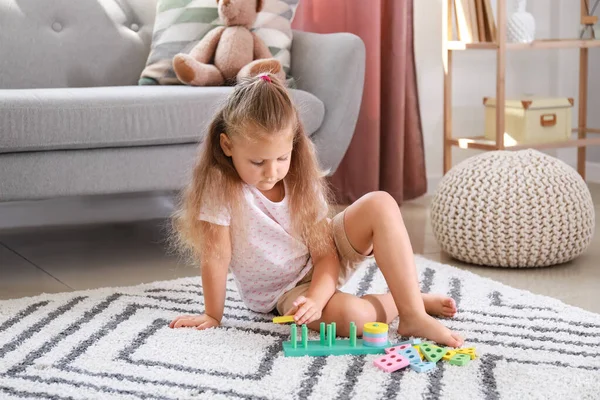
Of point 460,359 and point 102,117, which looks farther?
point 102,117

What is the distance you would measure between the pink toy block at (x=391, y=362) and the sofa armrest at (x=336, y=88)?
0.98 m

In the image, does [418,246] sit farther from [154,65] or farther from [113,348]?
[113,348]

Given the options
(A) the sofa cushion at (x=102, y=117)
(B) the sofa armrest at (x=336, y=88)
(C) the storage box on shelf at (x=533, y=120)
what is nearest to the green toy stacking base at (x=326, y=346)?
(A) the sofa cushion at (x=102, y=117)

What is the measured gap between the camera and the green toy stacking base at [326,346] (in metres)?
1.28

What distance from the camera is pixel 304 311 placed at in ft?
4.26

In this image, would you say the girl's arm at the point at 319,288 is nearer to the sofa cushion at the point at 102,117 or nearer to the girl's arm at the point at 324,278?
the girl's arm at the point at 324,278

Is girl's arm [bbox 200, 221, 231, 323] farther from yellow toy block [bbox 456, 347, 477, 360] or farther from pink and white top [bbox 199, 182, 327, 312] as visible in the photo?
yellow toy block [bbox 456, 347, 477, 360]

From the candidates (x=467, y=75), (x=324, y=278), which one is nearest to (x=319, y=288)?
(x=324, y=278)

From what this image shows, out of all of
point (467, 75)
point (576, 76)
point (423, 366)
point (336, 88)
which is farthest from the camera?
point (576, 76)

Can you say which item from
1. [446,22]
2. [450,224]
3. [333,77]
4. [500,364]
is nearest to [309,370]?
[500,364]

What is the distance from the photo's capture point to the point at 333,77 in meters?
2.21

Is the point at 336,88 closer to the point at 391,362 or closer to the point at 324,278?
the point at 324,278

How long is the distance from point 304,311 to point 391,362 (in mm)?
166

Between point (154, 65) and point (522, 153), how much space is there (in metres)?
1.08
